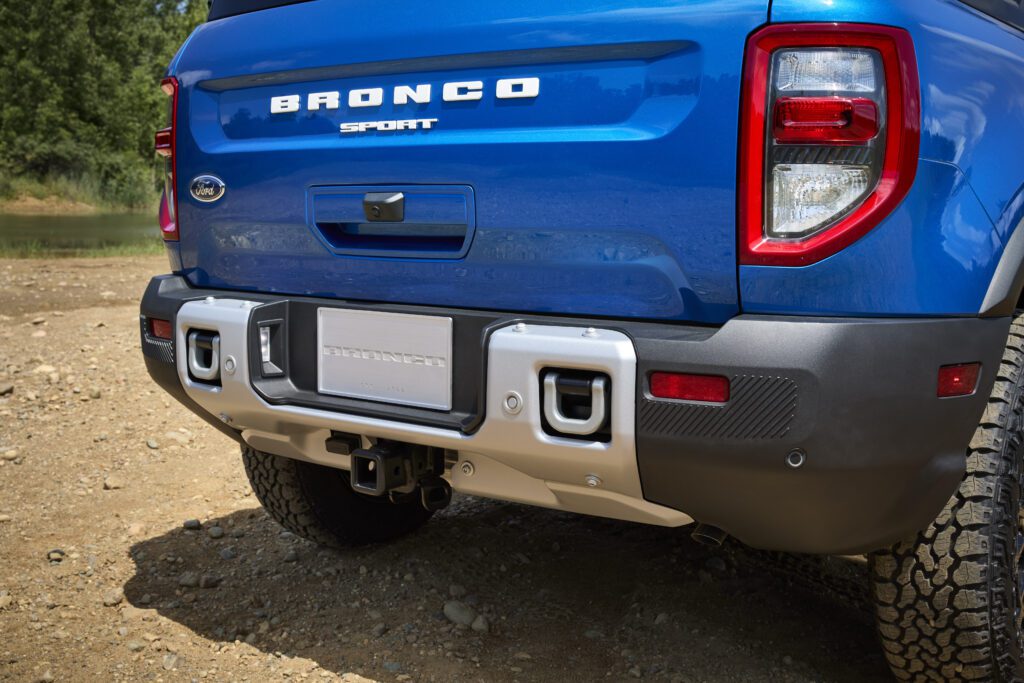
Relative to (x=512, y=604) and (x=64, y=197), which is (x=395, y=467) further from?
(x=64, y=197)

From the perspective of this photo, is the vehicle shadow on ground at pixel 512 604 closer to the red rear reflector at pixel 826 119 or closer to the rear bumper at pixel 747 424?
the rear bumper at pixel 747 424

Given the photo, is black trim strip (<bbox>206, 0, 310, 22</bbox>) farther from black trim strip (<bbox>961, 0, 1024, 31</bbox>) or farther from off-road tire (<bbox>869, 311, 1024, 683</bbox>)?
off-road tire (<bbox>869, 311, 1024, 683</bbox>)

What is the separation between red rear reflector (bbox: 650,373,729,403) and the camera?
179cm

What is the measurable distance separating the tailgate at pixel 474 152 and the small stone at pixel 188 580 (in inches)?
42.1

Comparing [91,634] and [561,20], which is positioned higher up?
[561,20]

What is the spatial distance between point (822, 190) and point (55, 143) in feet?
113

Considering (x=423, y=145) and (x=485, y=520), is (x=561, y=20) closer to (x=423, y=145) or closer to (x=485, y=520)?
(x=423, y=145)

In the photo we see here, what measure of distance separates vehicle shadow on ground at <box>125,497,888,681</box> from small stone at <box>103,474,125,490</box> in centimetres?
61

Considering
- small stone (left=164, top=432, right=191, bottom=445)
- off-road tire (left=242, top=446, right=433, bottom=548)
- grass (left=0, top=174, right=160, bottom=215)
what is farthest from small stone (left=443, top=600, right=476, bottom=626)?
grass (left=0, top=174, right=160, bottom=215)

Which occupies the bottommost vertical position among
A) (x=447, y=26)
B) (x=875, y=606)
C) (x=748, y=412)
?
(x=875, y=606)

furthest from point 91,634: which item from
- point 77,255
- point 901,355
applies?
point 77,255

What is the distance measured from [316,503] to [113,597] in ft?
2.17

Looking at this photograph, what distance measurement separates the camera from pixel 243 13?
2.55 m

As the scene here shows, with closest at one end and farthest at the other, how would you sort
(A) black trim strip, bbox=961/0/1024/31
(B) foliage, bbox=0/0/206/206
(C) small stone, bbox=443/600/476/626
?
(A) black trim strip, bbox=961/0/1024/31 → (C) small stone, bbox=443/600/476/626 → (B) foliage, bbox=0/0/206/206
